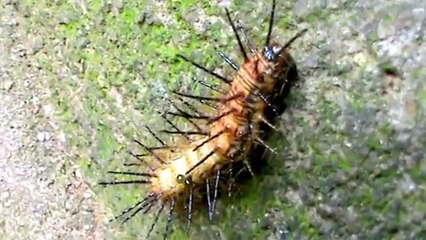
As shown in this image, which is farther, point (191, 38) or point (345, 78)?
point (191, 38)

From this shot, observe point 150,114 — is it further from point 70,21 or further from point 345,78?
point 345,78

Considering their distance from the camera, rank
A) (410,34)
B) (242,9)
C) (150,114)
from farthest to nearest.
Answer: (150,114) < (242,9) < (410,34)

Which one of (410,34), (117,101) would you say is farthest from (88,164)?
(410,34)
